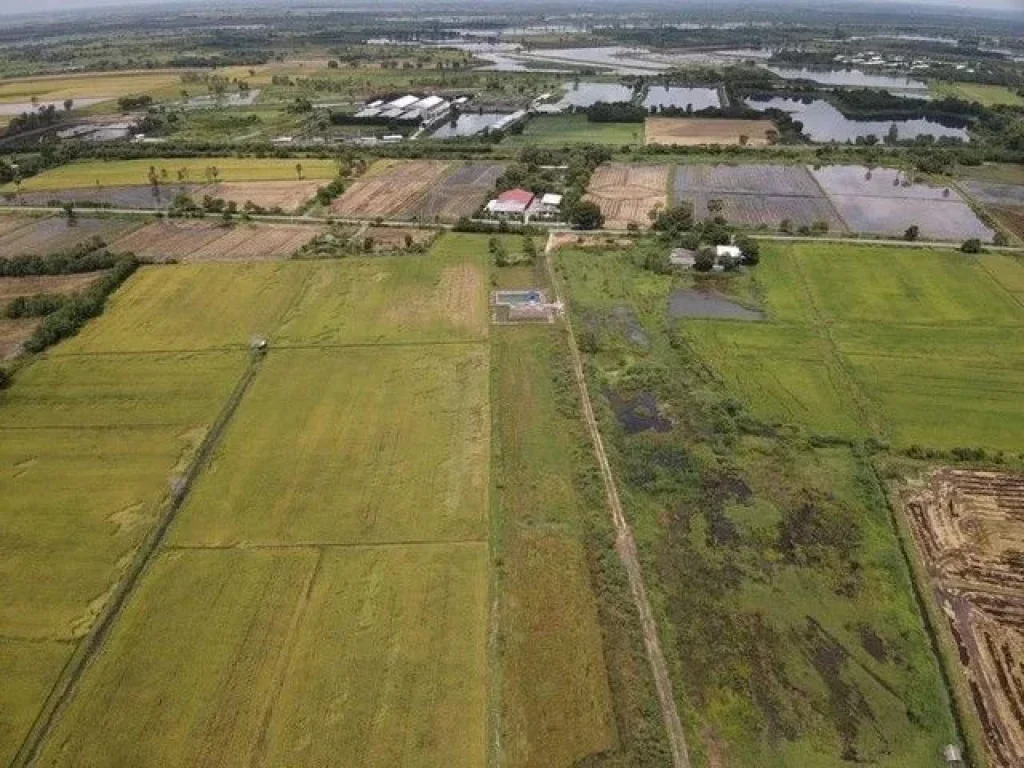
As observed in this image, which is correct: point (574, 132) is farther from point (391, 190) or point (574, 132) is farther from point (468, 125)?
point (391, 190)

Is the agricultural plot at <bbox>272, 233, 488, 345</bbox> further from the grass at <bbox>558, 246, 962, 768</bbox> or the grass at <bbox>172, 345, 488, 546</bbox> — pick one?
the grass at <bbox>558, 246, 962, 768</bbox>

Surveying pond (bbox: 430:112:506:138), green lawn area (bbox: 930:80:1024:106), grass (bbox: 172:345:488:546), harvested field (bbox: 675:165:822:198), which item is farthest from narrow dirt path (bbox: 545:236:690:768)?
green lawn area (bbox: 930:80:1024:106)

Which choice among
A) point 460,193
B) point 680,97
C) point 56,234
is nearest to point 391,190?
point 460,193

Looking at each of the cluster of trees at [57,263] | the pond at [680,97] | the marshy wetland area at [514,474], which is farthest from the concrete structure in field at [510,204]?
the pond at [680,97]

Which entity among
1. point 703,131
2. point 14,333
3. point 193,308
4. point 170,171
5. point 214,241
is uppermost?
point 703,131

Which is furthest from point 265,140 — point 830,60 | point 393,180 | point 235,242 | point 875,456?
point 830,60

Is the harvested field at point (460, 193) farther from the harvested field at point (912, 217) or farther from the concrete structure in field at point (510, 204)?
the harvested field at point (912, 217)

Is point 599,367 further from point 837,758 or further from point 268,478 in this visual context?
point 837,758
